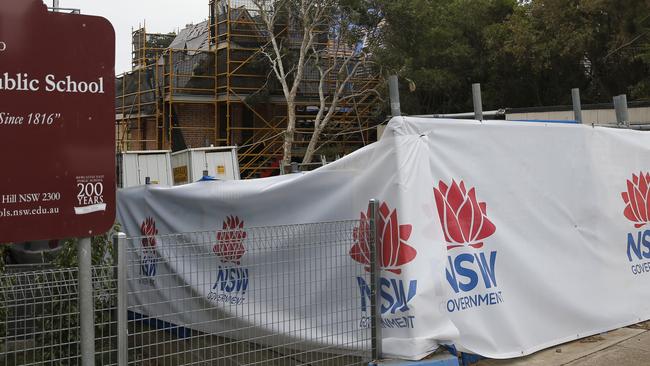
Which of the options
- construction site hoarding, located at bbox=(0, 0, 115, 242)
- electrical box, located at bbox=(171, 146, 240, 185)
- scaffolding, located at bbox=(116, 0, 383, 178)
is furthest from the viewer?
scaffolding, located at bbox=(116, 0, 383, 178)

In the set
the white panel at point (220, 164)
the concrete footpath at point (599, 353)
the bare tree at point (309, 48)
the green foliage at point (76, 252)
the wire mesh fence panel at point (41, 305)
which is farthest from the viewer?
the bare tree at point (309, 48)

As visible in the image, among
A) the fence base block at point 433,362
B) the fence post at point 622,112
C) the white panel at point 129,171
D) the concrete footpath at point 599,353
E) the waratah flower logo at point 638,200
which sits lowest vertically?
the concrete footpath at point 599,353

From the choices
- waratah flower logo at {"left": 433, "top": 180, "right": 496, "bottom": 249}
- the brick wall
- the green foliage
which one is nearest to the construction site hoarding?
the green foliage

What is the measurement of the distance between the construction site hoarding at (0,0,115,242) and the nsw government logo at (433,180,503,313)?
278cm

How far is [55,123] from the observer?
3.05 m

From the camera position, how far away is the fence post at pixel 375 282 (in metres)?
4.75

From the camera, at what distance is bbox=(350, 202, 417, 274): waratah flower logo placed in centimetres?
473

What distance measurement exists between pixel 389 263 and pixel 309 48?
22.9 meters

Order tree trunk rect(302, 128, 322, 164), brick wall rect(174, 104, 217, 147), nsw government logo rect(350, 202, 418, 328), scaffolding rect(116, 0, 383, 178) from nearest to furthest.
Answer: nsw government logo rect(350, 202, 418, 328) → tree trunk rect(302, 128, 322, 164) → scaffolding rect(116, 0, 383, 178) → brick wall rect(174, 104, 217, 147)

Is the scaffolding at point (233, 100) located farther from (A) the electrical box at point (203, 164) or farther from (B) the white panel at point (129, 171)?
(B) the white panel at point (129, 171)

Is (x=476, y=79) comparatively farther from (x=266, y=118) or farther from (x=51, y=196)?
(x=51, y=196)

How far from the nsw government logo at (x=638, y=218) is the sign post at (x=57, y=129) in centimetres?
583

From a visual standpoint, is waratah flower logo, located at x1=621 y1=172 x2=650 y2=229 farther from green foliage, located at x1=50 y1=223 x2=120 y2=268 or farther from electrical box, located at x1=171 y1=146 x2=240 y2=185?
electrical box, located at x1=171 y1=146 x2=240 y2=185

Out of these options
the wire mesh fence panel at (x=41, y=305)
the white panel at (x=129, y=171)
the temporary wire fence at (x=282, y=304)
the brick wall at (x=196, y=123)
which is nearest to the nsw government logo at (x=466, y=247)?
the temporary wire fence at (x=282, y=304)
